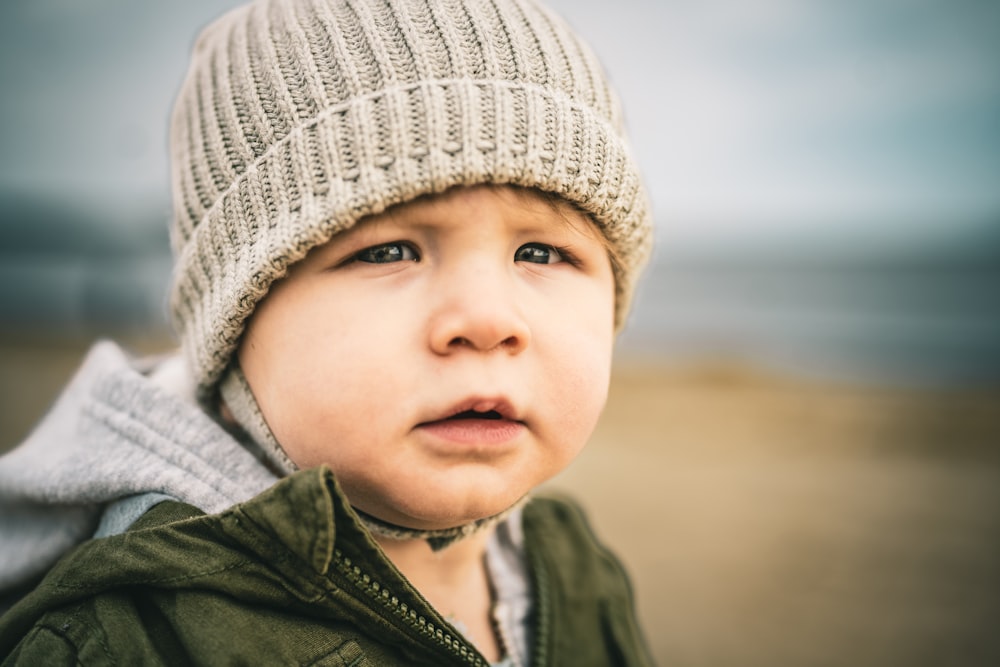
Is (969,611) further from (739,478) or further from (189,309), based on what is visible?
(189,309)

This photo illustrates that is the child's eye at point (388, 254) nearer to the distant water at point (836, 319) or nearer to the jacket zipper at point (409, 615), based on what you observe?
the jacket zipper at point (409, 615)

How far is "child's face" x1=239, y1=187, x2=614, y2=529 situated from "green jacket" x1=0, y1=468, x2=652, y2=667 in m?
0.12

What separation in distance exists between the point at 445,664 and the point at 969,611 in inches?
105

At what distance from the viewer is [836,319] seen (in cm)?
1326

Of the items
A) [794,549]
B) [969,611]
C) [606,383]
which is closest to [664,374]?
[794,549]

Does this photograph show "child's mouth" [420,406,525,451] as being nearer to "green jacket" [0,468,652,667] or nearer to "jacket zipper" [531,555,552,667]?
"green jacket" [0,468,652,667]

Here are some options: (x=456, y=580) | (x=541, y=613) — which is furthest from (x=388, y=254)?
(x=541, y=613)

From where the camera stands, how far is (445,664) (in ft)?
3.67

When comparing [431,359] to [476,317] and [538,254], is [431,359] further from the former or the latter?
[538,254]

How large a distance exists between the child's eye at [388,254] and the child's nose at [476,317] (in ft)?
0.30

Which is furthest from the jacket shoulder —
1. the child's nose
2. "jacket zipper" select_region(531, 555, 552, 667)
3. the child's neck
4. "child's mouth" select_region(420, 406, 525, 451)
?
the child's nose

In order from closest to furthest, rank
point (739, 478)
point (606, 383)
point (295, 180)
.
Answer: point (295, 180) < point (606, 383) < point (739, 478)

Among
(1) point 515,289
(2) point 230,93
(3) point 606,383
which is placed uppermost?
(2) point 230,93

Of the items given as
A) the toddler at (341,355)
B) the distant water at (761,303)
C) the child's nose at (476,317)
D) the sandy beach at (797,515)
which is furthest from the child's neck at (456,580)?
the distant water at (761,303)
